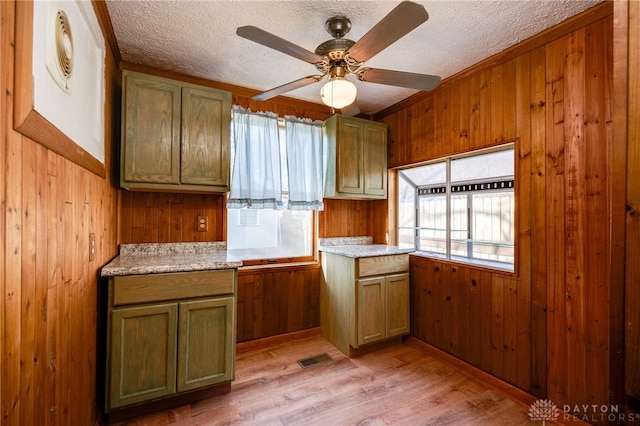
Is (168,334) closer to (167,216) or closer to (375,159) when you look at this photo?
(167,216)

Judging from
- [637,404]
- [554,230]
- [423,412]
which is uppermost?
[554,230]

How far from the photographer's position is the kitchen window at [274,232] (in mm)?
2906

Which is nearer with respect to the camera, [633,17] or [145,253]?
[633,17]

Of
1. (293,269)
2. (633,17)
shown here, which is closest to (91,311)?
(293,269)

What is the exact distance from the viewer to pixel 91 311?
1666mm

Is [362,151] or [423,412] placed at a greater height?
[362,151]

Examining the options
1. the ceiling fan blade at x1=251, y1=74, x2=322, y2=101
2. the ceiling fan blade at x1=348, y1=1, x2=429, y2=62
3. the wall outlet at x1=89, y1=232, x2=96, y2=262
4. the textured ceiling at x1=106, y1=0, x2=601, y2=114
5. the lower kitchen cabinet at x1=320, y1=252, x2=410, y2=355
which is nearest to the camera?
the ceiling fan blade at x1=348, y1=1, x2=429, y2=62

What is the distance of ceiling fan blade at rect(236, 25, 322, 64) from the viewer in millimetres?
1421

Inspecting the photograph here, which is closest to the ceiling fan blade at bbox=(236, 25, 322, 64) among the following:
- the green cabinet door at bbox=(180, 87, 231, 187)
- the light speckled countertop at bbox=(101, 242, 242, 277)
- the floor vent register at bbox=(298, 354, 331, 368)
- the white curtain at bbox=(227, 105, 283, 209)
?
the green cabinet door at bbox=(180, 87, 231, 187)

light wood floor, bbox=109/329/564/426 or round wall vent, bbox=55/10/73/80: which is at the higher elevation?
round wall vent, bbox=55/10/73/80

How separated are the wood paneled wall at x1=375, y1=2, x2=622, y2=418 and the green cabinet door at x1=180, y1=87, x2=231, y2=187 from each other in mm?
2019

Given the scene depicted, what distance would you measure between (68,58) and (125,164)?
1092mm

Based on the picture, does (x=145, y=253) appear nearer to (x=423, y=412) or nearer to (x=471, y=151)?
(x=423, y=412)

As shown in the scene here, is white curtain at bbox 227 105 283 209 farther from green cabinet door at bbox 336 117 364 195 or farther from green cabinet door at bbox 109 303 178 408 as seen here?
green cabinet door at bbox 109 303 178 408
